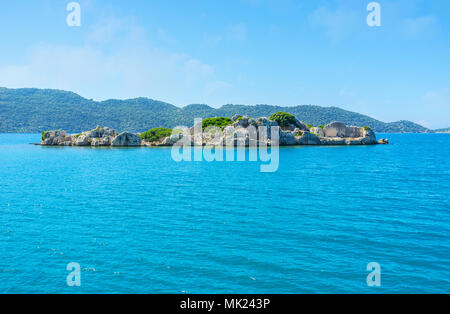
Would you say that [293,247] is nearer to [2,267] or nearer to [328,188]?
[2,267]

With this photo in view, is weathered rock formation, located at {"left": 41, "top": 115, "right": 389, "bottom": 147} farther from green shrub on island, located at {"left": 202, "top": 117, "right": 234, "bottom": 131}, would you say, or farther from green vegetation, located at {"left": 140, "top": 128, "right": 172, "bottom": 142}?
green shrub on island, located at {"left": 202, "top": 117, "right": 234, "bottom": 131}

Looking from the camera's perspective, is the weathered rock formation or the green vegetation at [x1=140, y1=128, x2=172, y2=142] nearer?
the weathered rock formation

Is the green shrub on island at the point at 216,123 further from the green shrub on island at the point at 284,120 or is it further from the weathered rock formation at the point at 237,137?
the green shrub on island at the point at 284,120

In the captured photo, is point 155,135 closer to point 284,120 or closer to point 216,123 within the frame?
point 216,123

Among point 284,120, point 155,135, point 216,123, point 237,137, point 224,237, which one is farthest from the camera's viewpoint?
point 284,120

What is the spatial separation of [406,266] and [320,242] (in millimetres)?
4622

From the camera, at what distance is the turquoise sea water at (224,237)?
14570mm

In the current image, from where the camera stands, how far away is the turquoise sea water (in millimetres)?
14570

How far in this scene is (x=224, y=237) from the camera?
20000mm

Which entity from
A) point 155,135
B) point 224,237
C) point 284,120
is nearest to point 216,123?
point 155,135

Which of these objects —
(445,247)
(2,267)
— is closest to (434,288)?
(445,247)

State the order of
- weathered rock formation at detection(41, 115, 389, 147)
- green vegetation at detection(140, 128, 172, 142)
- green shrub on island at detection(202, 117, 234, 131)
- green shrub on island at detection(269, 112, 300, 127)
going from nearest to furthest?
weathered rock formation at detection(41, 115, 389, 147), green vegetation at detection(140, 128, 172, 142), green shrub on island at detection(202, 117, 234, 131), green shrub on island at detection(269, 112, 300, 127)

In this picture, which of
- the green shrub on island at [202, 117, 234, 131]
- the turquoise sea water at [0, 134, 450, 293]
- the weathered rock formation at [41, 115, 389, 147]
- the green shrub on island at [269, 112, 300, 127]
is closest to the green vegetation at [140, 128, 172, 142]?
the weathered rock formation at [41, 115, 389, 147]
